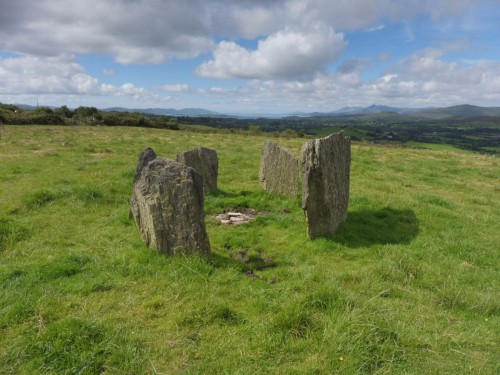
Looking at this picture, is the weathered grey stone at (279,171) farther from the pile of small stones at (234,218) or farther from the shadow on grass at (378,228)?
the shadow on grass at (378,228)

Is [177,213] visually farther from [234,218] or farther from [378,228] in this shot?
[378,228]

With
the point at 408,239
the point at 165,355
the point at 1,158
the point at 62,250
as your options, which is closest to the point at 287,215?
the point at 408,239

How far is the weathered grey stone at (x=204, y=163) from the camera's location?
506 inches

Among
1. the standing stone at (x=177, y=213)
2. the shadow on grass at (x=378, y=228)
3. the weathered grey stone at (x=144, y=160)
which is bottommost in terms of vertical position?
the shadow on grass at (x=378, y=228)

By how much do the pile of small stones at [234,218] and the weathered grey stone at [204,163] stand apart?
2050 millimetres

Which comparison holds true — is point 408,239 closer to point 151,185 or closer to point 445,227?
point 445,227

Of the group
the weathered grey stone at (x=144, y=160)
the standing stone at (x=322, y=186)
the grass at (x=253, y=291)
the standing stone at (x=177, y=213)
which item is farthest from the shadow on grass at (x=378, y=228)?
the weathered grey stone at (x=144, y=160)

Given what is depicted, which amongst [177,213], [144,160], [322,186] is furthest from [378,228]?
[144,160]

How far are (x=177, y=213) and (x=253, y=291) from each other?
225cm

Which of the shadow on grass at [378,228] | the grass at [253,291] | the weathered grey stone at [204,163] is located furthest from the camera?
the weathered grey stone at [204,163]

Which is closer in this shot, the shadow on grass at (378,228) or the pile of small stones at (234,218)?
the shadow on grass at (378,228)

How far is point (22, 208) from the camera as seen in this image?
10.8 m

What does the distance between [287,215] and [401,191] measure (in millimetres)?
5799

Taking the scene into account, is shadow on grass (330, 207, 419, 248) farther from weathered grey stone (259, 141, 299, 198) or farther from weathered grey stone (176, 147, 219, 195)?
weathered grey stone (176, 147, 219, 195)
